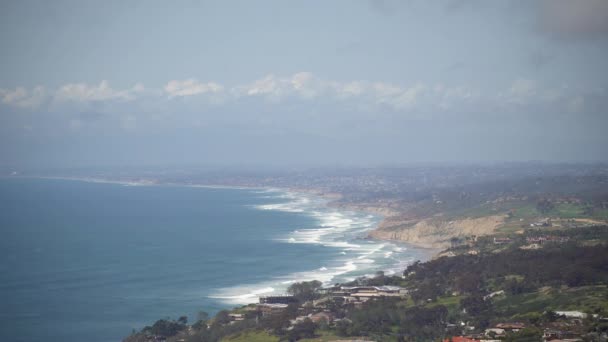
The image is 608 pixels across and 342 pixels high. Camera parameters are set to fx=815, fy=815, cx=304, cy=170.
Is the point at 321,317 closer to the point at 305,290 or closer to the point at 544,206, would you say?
the point at 305,290

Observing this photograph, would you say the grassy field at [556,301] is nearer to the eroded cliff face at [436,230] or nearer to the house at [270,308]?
the house at [270,308]

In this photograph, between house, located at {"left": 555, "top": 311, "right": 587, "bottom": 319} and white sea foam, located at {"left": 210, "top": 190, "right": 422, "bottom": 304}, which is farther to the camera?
white sea foam, located at {"left": 210, "top": 190, "right": 422, "bottom": 304}

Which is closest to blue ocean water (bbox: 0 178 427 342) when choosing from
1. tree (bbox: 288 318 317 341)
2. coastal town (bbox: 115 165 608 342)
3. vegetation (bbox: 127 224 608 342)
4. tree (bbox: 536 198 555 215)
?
coastal town (bbox: 115 165 608 342)

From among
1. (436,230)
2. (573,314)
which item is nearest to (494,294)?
(573,314)

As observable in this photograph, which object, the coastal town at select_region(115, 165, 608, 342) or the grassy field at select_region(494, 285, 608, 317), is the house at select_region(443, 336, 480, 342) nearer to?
the coastal town at select_region(115, 165, 608, 342)

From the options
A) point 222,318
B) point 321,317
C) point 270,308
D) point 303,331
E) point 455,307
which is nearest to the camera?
point 303,331

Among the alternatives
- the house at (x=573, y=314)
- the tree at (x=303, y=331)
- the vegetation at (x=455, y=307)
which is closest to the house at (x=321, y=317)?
the vegetation at (x=455, y=307)
